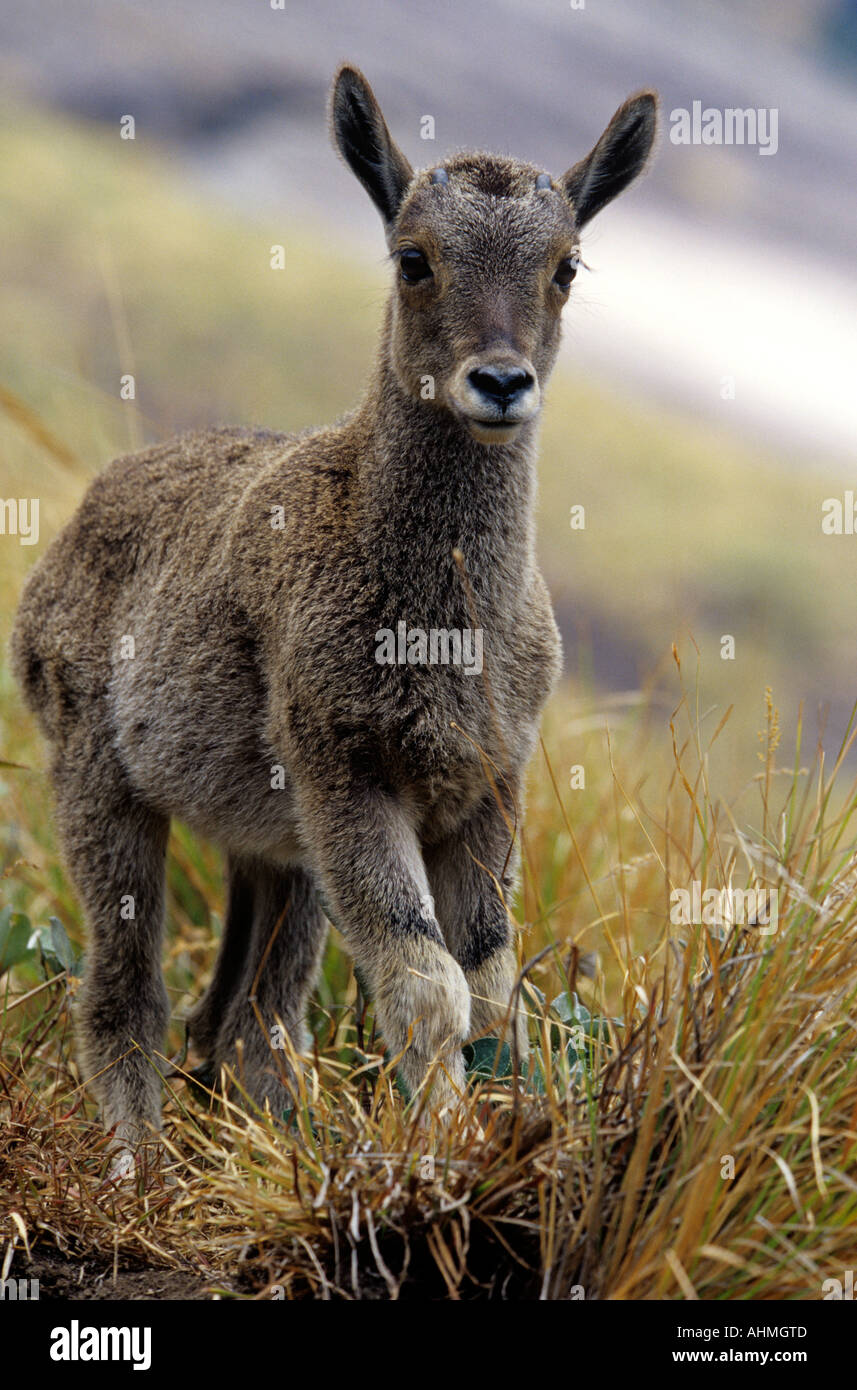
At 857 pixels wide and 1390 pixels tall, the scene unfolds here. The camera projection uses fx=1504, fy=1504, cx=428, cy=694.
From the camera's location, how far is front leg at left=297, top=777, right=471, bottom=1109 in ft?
15.6

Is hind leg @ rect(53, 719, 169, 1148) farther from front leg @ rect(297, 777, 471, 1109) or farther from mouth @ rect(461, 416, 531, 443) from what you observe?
mouth @ rect(461, 416, 531, 443)

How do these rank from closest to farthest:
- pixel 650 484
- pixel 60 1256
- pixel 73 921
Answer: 1. pixel 60 1256
2. pixel 73 921
3. pixel 650 484

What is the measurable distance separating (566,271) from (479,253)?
16.3 inches

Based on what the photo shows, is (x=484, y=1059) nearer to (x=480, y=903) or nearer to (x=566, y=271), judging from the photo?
(x=480, y=903)

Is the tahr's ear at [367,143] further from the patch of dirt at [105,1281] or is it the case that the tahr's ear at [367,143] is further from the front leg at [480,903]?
the patch of dirt at [105,1281]

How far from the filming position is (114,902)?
6.14 metres

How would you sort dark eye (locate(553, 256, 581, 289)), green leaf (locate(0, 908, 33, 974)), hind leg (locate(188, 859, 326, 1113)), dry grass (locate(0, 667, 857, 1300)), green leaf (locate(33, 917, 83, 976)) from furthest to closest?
hind leg (locate(188, 859, 326, 1113)), green leaf (locate(0, 908, 33, 974)), green leaf (locate(33, 917, 83, 976)), dark eye (locate(553, 256, 581, 289)), dry grass (locate(0, 667, 857, 1300))

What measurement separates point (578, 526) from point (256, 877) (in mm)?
2040

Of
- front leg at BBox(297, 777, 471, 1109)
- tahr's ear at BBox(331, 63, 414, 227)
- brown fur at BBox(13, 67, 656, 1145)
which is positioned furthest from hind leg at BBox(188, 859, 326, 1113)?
tahr's ear at BBox(331, 63, 414, 227)

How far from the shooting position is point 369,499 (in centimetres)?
526

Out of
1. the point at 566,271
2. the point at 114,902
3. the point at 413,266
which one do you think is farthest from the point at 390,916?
the point at 566,271

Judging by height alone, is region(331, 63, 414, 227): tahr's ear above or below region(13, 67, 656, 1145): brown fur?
above

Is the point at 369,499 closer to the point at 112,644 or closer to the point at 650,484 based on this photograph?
the point at 112,644
